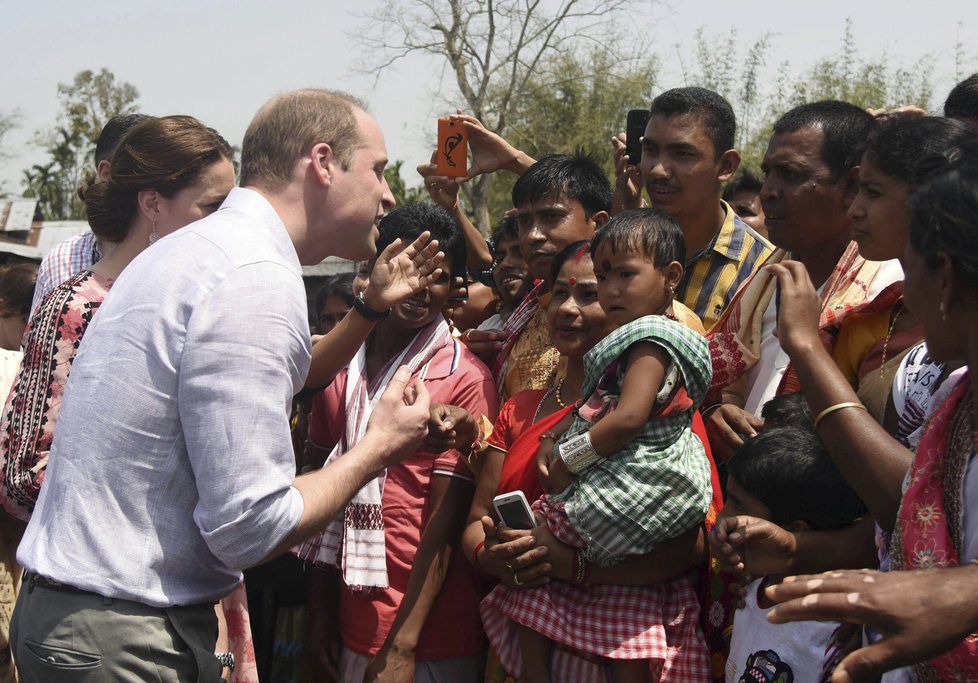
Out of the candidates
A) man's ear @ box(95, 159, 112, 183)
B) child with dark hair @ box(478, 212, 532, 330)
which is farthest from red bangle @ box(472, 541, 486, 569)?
man's ear @ box(95, 159, 112, 183)

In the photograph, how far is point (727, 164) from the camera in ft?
14.6

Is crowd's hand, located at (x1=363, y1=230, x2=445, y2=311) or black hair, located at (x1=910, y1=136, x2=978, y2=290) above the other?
black hair, located at (x1=910, y1=136, x2=978, y2=290)

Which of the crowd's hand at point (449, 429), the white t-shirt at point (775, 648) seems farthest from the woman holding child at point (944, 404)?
the crowd's hand at point (449, 429)

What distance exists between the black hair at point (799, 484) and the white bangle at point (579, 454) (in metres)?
0.44

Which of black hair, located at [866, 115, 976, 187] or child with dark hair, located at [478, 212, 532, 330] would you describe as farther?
child with dark hair, located at [478, 212, 532, 330]

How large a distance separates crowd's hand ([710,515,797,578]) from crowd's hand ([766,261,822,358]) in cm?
46

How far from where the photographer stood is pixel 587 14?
1019 inches

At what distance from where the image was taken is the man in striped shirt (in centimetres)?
421

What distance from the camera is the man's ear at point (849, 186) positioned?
3553mm

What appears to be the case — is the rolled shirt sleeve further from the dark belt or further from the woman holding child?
the woman holding child

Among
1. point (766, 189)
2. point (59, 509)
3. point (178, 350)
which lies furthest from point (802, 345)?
point (59, 509)

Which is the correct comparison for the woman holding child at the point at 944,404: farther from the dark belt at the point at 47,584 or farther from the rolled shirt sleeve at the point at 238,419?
the dark belt at the point at 47,584

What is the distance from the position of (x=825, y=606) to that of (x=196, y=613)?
149 cm

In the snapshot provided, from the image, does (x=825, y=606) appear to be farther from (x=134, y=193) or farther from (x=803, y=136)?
(x=134, y=193)
